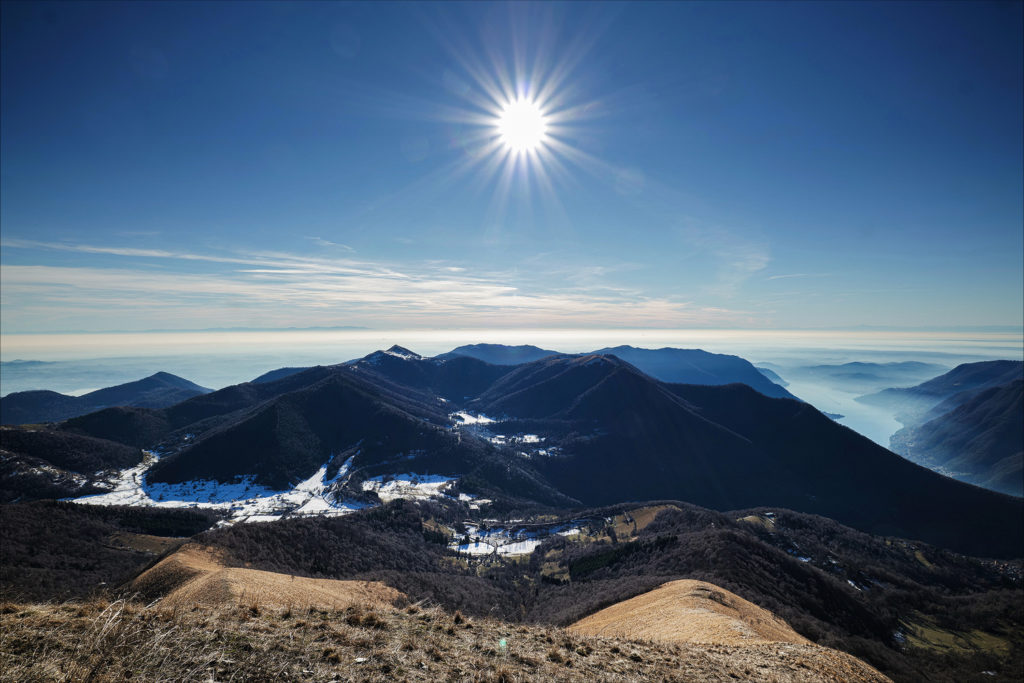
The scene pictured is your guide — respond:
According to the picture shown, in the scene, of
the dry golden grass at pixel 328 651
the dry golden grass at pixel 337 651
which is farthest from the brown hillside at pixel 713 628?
the dry golden grass at pixel 328 651

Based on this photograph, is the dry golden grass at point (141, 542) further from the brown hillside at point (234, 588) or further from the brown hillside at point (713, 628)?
the brown hillside at point (713, 628)

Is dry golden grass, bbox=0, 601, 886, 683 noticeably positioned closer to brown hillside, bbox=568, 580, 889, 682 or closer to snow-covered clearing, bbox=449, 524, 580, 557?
brown hillside, bbox=568, 580, 889, 682

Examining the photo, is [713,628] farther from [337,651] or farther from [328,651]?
[328,651]

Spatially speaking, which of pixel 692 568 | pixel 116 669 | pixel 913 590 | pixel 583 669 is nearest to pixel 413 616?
pixel 583 669

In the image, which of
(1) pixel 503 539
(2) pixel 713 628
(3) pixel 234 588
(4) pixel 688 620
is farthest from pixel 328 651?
(1) pixel 503 539

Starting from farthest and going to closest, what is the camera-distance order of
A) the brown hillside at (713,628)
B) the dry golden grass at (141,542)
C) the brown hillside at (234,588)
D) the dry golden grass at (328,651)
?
the dry golden grass at (141,542) → the brown hillside at (234,588) → the brown hillside at (713,628) → the dry golden grass at (328,651)

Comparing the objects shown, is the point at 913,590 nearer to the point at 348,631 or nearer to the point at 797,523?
the point at 797,523
